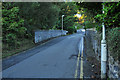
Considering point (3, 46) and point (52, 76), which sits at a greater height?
point (3, 46)

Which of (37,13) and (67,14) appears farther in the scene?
(67,14)

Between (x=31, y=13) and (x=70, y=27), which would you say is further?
(x=70, y=27)

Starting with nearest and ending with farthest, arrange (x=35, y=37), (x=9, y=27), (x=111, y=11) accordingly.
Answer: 1. (x=111, y=11)
2. (x=9, y=27)
3. (x=35, y=37)

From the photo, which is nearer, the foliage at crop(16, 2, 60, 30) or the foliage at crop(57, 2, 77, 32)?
the foliage at crop(16, 2, 60, 30)

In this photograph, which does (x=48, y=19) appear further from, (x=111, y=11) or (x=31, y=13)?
(x=111, y=11)

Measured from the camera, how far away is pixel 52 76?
6.02 meters

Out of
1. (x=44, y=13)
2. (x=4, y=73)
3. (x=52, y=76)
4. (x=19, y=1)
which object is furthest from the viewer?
(x=44, y=13)

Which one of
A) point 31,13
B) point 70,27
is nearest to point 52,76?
point 31,13

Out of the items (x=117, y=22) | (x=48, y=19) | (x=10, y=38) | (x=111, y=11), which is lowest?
(x=10, y=38)

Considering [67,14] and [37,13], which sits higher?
[67,14]

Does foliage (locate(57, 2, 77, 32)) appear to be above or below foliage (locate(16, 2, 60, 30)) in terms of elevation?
above

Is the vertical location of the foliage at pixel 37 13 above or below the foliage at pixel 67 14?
below

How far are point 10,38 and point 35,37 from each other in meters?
7.10

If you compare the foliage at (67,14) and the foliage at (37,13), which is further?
the foliage at (67,14)
